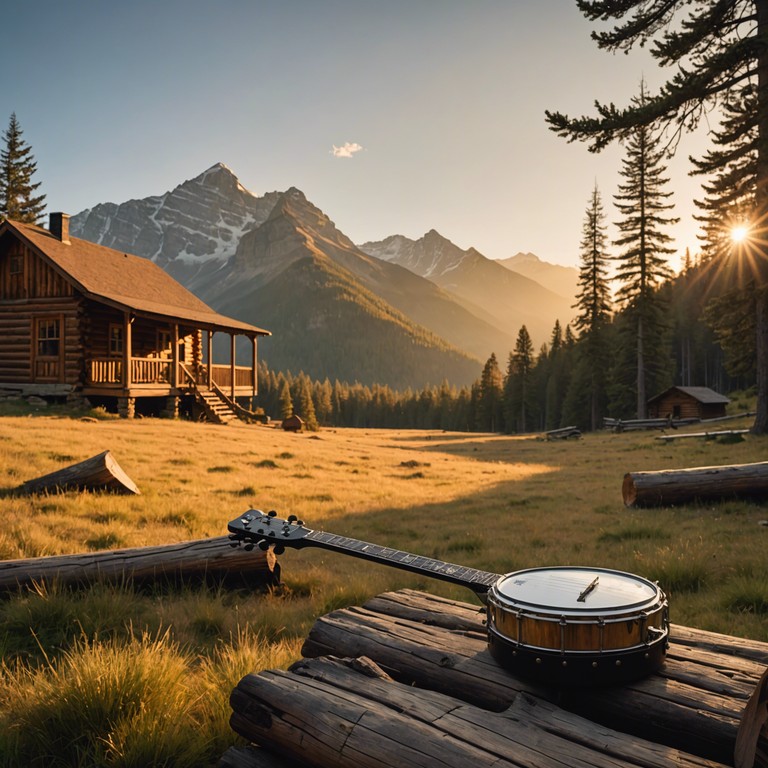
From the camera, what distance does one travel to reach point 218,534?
7.74 meters

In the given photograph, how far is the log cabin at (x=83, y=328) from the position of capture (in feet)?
74.8

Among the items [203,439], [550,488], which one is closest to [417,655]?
[550,488]

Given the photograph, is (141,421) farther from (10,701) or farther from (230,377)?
(10,701)

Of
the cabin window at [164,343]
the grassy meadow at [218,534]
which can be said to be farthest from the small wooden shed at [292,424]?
the grassy meadow at [218,534]

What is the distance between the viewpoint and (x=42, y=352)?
2400cm

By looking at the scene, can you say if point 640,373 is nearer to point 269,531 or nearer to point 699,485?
point 699,485

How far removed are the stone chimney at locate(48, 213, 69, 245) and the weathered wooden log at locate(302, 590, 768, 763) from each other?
92.1 feet

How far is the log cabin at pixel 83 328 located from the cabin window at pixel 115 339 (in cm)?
5

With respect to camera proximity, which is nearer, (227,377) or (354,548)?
(354,548)

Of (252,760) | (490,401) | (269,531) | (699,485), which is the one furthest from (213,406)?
(490,401)

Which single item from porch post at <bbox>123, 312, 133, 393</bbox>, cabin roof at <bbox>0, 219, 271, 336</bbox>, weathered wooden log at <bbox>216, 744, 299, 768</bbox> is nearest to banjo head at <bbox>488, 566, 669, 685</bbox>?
weathered wooden log at <bbox>216, 744, 299, 768</bbox>

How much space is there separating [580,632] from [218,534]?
663 cm

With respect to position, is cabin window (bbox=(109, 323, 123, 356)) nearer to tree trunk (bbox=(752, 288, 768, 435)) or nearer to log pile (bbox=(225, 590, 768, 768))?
tree trunk (bbox=(752, 288, 768, 435))

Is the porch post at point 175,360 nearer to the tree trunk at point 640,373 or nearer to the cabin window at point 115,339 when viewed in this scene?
the cabin window at point 115,339
